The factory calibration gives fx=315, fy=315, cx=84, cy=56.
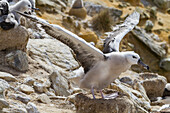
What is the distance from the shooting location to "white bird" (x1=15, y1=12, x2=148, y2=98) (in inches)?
199

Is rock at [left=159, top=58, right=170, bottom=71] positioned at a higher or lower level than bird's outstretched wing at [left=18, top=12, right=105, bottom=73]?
lower

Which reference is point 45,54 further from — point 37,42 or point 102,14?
point 102,14

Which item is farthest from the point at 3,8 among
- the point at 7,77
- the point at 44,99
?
the point at 44,99

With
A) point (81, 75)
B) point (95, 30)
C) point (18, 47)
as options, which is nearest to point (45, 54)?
point (18, 47)

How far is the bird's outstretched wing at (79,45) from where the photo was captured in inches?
194

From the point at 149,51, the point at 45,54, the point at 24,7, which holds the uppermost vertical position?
the point at 24,7

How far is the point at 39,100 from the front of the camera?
5723 mm

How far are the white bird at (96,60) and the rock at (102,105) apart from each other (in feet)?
1.41

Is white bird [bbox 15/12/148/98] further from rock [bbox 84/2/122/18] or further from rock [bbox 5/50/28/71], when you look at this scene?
rock [bbox 84/2/122/18]

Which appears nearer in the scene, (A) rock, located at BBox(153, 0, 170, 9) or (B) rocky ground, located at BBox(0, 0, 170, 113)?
(B) rocky ground, located at BBox(0, 0, 170, 113)

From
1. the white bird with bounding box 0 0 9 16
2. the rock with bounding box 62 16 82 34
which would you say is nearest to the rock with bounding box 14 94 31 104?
the white bird with bounding box 0 0 9 16

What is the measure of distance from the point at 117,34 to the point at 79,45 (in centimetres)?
167

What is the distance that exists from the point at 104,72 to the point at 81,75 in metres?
0.57

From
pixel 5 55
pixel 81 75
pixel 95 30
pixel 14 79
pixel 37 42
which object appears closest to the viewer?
pixel 81 75
